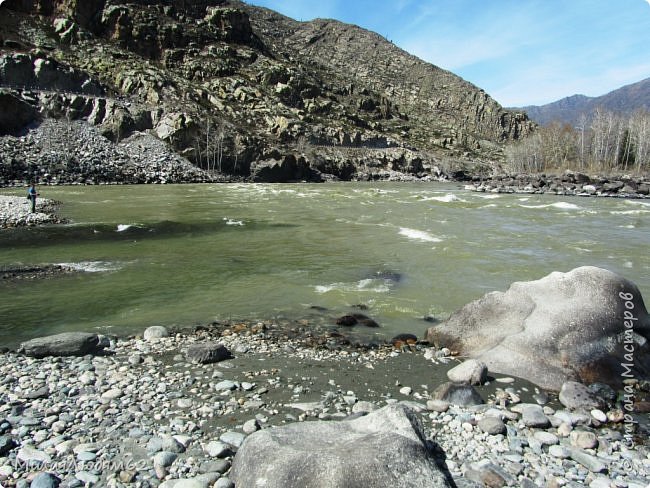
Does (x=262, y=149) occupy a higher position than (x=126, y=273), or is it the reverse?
(x=262, y=149)

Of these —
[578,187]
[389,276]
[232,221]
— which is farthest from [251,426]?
[578,187]

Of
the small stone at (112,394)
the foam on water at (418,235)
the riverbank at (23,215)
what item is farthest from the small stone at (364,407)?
the riverbank at (23,215)

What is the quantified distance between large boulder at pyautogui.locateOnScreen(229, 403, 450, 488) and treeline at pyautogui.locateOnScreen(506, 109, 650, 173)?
10246 cm

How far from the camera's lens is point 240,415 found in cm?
604

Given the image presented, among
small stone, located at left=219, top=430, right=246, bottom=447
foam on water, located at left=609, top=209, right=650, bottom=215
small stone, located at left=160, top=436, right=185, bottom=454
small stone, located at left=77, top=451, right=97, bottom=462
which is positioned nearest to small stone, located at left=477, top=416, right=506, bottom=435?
small stone, located at left=219, top=430, right=246, bottom=447

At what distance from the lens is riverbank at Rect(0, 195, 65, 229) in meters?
24.6

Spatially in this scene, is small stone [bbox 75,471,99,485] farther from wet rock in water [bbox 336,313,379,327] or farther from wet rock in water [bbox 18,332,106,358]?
wet rock in water [bbox 336,313,379,327]

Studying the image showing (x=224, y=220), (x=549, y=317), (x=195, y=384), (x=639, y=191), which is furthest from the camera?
(x=639, y=191)

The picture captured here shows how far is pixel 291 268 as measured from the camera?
54.2 feet

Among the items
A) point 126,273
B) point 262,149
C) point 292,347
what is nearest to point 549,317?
point 292,347

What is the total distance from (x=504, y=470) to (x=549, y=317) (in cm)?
443

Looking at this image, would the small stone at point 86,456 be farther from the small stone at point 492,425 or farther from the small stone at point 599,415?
the small stone at point 599,415

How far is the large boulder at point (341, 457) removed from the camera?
12.8 ft

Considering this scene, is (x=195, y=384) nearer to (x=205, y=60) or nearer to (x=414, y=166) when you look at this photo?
(x=414, y=166)
